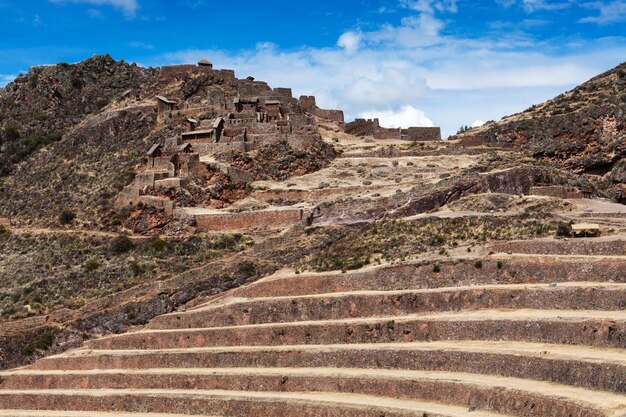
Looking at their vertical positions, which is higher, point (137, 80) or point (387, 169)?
point (137, 80)

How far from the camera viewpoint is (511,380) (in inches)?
1011

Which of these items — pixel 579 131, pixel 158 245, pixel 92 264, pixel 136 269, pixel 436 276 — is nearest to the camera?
pixel 436 276

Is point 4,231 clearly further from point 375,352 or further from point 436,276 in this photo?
point 375,352

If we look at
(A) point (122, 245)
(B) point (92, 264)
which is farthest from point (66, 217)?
(B) point (92, 264)

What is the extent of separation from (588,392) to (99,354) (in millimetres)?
22254

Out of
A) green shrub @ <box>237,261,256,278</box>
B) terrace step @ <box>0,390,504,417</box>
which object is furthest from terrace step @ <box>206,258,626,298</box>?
terrace step @ <box>0,390,504,417</box>

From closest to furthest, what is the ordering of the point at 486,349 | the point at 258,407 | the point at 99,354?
the point at 486,349 < the point at 258,407 < the point at 99,354

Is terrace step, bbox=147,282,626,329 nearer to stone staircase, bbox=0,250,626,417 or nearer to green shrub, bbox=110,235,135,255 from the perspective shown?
stone staircase, bbox=0,250,626,417

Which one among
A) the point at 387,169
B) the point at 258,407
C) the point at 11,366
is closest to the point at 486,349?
the point at 258,407

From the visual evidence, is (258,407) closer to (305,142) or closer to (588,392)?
(588,392)

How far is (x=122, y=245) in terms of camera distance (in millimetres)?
50094

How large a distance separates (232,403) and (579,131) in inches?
1403

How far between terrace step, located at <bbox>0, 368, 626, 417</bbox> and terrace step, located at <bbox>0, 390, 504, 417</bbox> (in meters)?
0.33

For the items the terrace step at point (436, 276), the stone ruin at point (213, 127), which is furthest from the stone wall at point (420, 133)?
the terrace step at point (436, 276)
